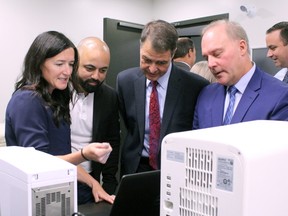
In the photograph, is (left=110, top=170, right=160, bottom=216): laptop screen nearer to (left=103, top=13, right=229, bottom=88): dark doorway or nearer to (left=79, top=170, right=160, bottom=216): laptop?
(left=79, top=170, right=160, bottom=216): laptop

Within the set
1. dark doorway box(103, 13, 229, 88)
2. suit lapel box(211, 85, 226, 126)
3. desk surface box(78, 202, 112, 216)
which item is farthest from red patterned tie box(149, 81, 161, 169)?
dark doorway box(103, 13, 229, 88)

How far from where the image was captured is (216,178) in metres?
0.64

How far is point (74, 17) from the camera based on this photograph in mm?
4223

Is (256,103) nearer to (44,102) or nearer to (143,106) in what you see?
(143,106)

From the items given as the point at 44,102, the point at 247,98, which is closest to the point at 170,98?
the point at 247,98

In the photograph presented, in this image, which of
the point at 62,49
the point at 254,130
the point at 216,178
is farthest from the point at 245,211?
the point at 62,49

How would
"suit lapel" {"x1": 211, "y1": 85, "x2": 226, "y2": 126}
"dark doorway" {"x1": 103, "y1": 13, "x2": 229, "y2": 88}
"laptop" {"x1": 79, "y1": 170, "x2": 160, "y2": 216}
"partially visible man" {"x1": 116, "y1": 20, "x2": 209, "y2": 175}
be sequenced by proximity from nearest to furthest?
"laptop" {"x1": 79, "y1": 170, "x2": 160, "y2": 216}
"suit lapel" {"x1": 211, "y1": 85, "x2": 226, "y2": 126}
"partially visible man" {"x1": 116, "y1": 20, "x2": 209, "y2": 175}
"dark doorway" {"x1": 103, "y1": 13, "x2": 229, "y2": 88}

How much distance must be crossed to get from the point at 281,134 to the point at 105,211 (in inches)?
27.8

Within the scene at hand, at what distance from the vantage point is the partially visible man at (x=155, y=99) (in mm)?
1629

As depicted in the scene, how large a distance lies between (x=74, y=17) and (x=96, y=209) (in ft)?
11.3

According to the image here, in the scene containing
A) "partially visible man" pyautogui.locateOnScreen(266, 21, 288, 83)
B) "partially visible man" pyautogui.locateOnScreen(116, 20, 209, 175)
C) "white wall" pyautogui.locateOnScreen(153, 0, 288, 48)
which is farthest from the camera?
"white wall" pyautogui.locateOnScreen(153, 0, 288, 48)

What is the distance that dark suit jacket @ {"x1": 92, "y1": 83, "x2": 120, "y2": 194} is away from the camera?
169cm

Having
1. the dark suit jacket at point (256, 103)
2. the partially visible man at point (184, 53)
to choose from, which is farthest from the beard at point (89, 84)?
the partially visible man at point (184, 53)

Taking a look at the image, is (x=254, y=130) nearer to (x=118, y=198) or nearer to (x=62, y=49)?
(x=118, y=198)
